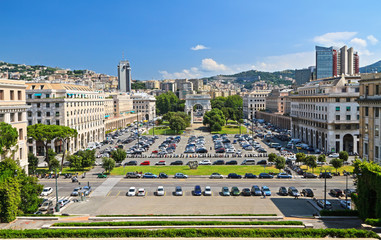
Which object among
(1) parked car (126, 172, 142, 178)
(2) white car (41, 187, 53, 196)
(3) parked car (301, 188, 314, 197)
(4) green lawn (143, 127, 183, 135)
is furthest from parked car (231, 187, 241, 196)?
(4) green lawn (143, 127, 183, 135)

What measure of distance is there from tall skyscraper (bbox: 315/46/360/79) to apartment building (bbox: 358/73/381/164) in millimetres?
142830

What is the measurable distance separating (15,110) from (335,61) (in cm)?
18437

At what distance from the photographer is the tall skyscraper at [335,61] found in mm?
170250

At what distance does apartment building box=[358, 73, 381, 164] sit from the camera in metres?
35.0

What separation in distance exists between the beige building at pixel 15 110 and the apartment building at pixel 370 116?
40499mm

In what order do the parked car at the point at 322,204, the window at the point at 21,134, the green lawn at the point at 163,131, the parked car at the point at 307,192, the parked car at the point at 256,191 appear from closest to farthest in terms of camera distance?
the parked car at the point at 322,204
the parked car at the point at 307,192
the window at the point at 21,134
the parked car at the point at 256,191
the green lawn at the point at 163,131

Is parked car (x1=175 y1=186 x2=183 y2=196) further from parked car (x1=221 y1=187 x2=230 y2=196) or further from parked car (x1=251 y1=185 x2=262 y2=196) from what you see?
parked car (x1=251 y1=185 x2=262 y2=196)

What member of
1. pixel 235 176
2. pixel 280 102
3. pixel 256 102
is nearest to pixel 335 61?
pixel 256 102

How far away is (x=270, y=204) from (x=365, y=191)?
10.8 metres

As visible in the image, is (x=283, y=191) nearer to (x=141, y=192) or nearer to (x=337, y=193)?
(x=337, y=193)

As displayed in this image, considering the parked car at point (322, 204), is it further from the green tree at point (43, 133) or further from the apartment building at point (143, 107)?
the apartment building at point (143, 107)

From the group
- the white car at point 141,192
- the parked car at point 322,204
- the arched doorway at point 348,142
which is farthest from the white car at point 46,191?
the arched doorway at point 348,142

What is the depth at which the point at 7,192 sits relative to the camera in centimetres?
2792

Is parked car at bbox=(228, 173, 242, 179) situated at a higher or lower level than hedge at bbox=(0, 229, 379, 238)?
lower
